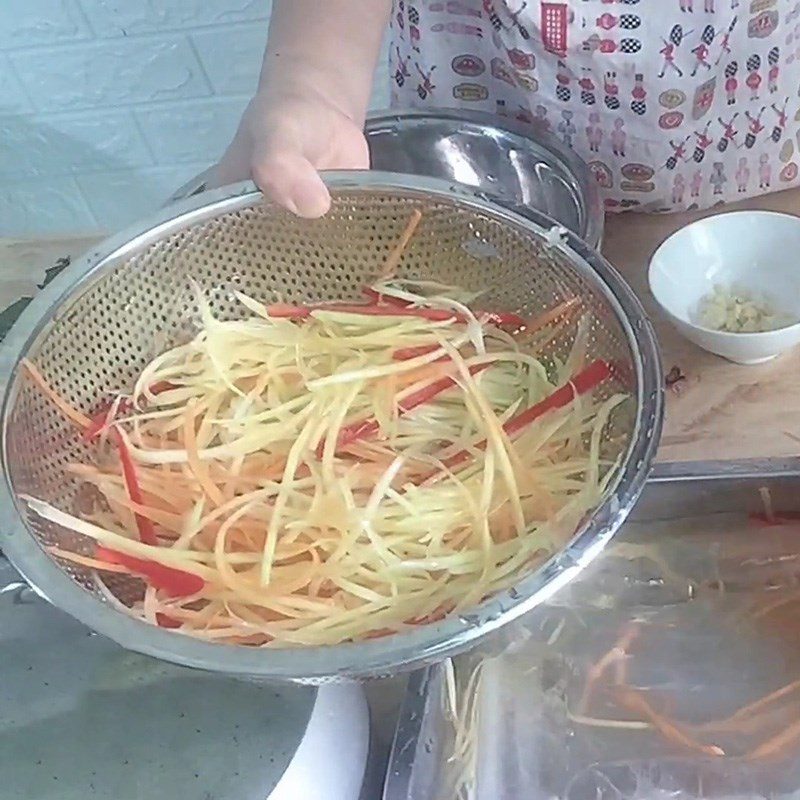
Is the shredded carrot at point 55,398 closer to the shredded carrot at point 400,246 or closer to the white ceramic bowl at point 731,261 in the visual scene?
the shredded carrot at point 400,246

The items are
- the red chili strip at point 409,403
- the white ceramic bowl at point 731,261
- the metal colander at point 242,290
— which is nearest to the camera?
the metal colander at point 242,290

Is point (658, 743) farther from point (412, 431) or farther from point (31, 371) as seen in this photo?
point (31, 371)

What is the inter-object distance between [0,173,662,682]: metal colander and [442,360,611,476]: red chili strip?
1 centimetres

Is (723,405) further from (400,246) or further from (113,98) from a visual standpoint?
(113,98)

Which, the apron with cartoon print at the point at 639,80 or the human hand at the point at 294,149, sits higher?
the human hand at the point at 294,149

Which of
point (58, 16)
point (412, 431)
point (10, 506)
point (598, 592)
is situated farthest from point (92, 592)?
point (58, 16)

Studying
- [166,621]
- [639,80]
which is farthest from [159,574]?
[639,80]

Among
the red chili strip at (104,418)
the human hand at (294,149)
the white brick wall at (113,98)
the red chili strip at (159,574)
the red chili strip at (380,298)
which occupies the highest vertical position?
the human hand at (294,149)

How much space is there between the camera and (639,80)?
77 cm

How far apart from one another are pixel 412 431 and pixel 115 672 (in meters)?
0.20

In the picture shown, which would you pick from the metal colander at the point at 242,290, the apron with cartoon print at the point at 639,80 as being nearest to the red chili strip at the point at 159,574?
the metal colander at the point at 242,290

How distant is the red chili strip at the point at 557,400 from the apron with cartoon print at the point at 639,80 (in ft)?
0.93

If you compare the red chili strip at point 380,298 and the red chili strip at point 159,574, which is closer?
the red chili strip at point 159,574

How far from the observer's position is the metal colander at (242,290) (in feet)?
1.61
